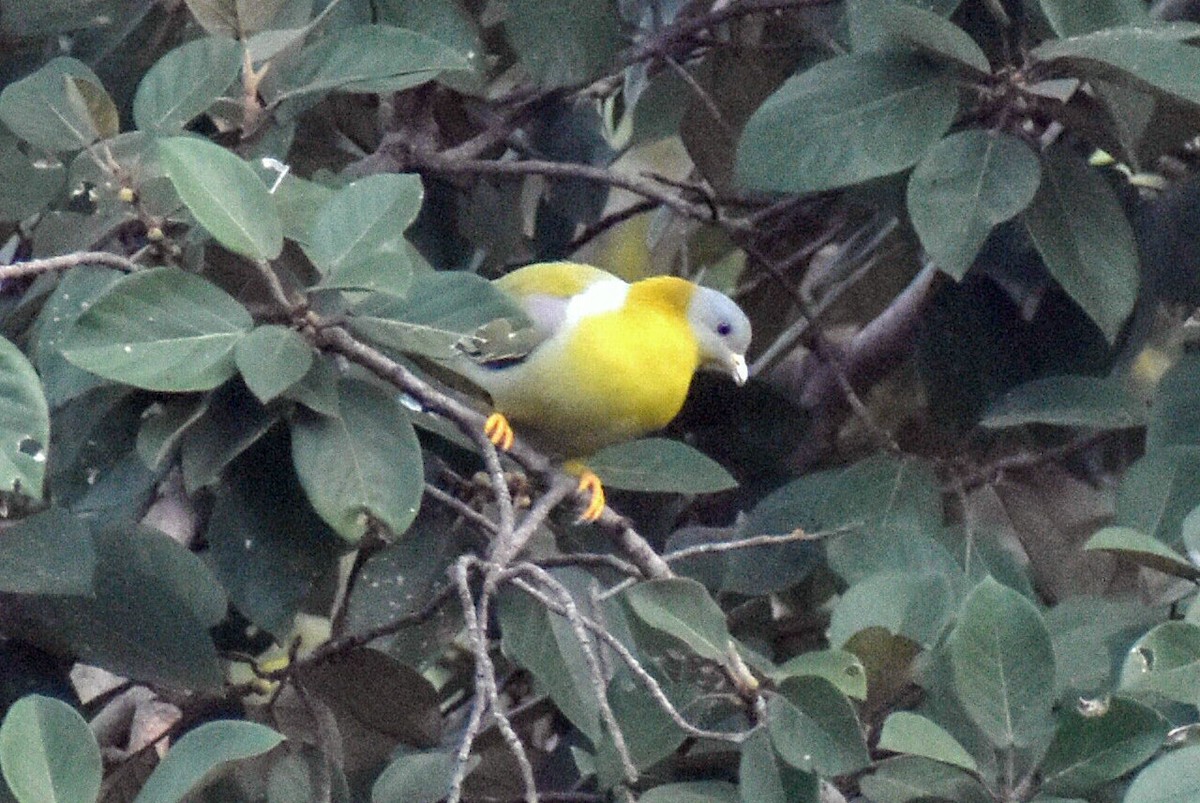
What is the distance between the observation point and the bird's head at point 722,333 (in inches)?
88.7

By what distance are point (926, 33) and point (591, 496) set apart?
0.63m

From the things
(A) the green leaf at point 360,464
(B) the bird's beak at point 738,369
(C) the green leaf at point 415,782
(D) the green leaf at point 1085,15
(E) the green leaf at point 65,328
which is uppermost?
(D) the green leaf at point 1085,15

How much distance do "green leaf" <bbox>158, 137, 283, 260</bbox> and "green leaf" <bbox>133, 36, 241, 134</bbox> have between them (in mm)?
178

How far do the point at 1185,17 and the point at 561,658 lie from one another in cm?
124

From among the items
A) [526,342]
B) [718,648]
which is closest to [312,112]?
[526,342]

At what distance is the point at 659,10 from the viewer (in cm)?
236

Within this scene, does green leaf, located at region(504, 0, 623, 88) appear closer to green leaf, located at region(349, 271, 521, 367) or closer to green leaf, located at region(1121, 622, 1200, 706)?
green leaf, located at region(349, 271, 521, 367)

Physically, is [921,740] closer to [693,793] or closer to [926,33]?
[693,793]

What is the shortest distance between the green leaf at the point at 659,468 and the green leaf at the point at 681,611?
0.39 meters

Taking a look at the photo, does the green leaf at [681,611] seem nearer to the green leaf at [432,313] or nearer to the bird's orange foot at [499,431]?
the green leaf at [432,313]

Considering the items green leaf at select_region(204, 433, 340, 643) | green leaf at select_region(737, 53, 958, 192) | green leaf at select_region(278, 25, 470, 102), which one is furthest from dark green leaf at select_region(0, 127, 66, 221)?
green leaf at select_region(737, 53, 958, 192)

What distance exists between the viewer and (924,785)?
1320 mm

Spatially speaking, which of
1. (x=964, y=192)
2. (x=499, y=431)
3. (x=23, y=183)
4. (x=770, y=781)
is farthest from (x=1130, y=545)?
(x=23, y=183)

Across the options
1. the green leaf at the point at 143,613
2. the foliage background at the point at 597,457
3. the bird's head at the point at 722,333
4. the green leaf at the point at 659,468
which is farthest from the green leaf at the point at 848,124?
the green leaf at the point at 143,613
